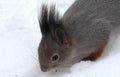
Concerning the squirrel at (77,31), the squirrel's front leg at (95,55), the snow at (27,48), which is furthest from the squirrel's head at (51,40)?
the squirrel's front leg at (95,55)

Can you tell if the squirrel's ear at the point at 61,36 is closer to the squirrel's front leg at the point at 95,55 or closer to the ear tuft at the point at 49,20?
the ear tuft at the point at 49,20

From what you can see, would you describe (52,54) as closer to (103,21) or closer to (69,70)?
(69,70)

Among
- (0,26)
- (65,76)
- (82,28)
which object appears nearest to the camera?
(65,76)

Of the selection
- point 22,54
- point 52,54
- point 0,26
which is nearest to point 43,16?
point 52,54

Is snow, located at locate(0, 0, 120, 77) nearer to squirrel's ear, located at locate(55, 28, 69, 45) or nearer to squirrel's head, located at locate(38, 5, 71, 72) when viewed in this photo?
squirrel's head, located at locate(38, 5, 71, 72)

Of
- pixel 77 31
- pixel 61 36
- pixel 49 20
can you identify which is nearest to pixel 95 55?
pixel 77 31

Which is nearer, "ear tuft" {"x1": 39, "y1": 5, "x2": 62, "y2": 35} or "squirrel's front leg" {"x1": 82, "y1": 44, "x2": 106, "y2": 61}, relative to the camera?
"ear tuft" {"x1": 39, "y1": 5, "x2": 62, "y2": 35}

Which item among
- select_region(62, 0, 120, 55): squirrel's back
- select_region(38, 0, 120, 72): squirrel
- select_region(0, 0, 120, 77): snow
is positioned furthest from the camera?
select_region(62, 0, 120, 55): squirrel's back

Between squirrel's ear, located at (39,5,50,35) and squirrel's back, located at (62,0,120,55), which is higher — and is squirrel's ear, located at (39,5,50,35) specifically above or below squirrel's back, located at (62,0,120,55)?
above

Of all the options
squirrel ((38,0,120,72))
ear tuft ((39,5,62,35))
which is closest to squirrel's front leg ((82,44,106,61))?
squirrel ((38,0,120,72))
